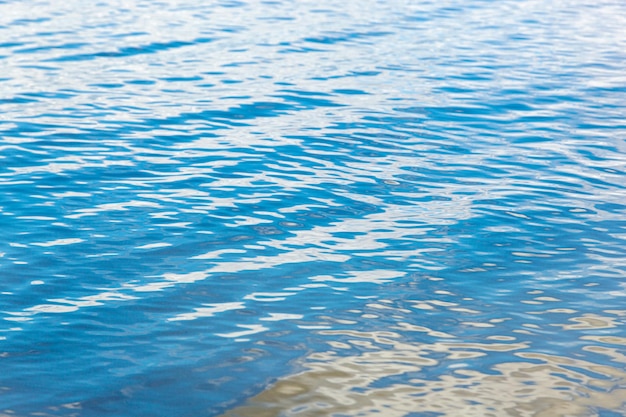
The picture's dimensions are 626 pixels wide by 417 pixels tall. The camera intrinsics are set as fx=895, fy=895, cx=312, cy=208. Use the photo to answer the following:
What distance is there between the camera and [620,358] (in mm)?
8094

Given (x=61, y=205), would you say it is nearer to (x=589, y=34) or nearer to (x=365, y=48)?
(x=365, y=48)

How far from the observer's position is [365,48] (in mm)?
22891

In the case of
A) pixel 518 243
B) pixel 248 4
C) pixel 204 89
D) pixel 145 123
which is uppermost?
pixel 248 4

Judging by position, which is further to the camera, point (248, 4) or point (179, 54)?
point (248, 4)

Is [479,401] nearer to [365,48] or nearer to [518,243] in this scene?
[518,243]

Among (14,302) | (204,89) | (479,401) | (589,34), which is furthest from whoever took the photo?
(589,34)

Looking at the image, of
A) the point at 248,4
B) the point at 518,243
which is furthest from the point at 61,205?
the point at 248,4

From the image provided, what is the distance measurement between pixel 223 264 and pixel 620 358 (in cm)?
421

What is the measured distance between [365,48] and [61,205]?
12.9 m

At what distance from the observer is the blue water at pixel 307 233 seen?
760 centimetres

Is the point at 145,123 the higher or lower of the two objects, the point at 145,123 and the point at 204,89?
the lower

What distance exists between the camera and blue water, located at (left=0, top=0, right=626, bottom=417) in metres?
7.60

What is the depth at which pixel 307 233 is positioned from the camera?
10.9 meters

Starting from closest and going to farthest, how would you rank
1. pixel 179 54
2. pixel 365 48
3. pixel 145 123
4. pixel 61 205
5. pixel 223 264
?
1. pixel 223 264
2. pixel 61 205
3. pixel 145 123
4. pixel 179 54
5. pixel 365 48
